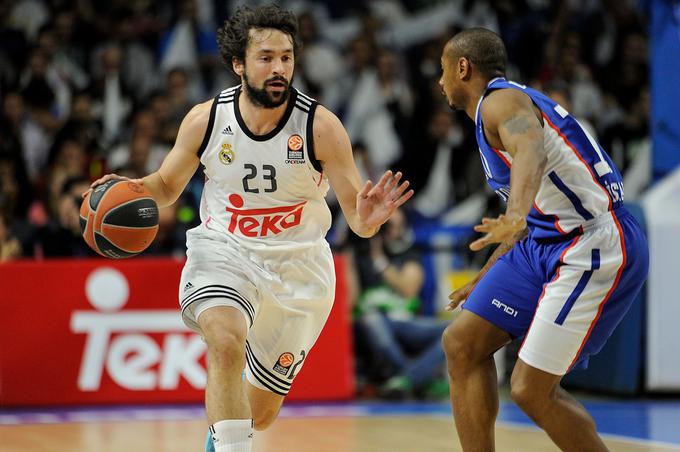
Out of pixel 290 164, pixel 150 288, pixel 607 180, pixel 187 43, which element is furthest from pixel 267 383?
pixel 187 43

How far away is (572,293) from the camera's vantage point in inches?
201

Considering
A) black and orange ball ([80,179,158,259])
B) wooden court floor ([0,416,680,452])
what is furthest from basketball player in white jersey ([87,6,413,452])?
wooden court floor ([0,416,680,452])

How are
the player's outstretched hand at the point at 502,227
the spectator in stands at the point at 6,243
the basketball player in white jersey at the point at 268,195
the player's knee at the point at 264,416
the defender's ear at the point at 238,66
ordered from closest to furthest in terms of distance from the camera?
the player's outstretched hand at the point at 502,227
the basketball player in white jersey at the point at 268,195
the defender's ear at the point at 238,66
the player's knee at the point at 264,416
the spectator in stands at the point at 6,243

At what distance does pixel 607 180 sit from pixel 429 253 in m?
6.48

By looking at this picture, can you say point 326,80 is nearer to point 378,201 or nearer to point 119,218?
point 119,218

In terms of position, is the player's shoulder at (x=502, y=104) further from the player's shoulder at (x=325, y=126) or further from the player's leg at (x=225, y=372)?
the player's leg at (x=225, y=372)

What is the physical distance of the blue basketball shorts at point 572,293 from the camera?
5094 mm

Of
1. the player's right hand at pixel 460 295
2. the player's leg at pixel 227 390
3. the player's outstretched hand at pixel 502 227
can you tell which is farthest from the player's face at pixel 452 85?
the player's leg at pixel 227 390

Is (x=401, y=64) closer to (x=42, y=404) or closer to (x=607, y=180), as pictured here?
(x=42, y=404)

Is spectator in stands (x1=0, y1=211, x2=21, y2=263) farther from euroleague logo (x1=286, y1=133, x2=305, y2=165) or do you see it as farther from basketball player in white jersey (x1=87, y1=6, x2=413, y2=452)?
euroleague logo (x1=286, y1=133, x2=305, y2=165)

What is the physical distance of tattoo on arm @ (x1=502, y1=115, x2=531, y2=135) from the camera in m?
4.87

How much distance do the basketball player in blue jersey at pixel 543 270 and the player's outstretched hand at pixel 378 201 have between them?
1.58 ft

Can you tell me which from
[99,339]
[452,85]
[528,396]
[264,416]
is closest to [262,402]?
[264,416]

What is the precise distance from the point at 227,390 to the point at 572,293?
163cm
